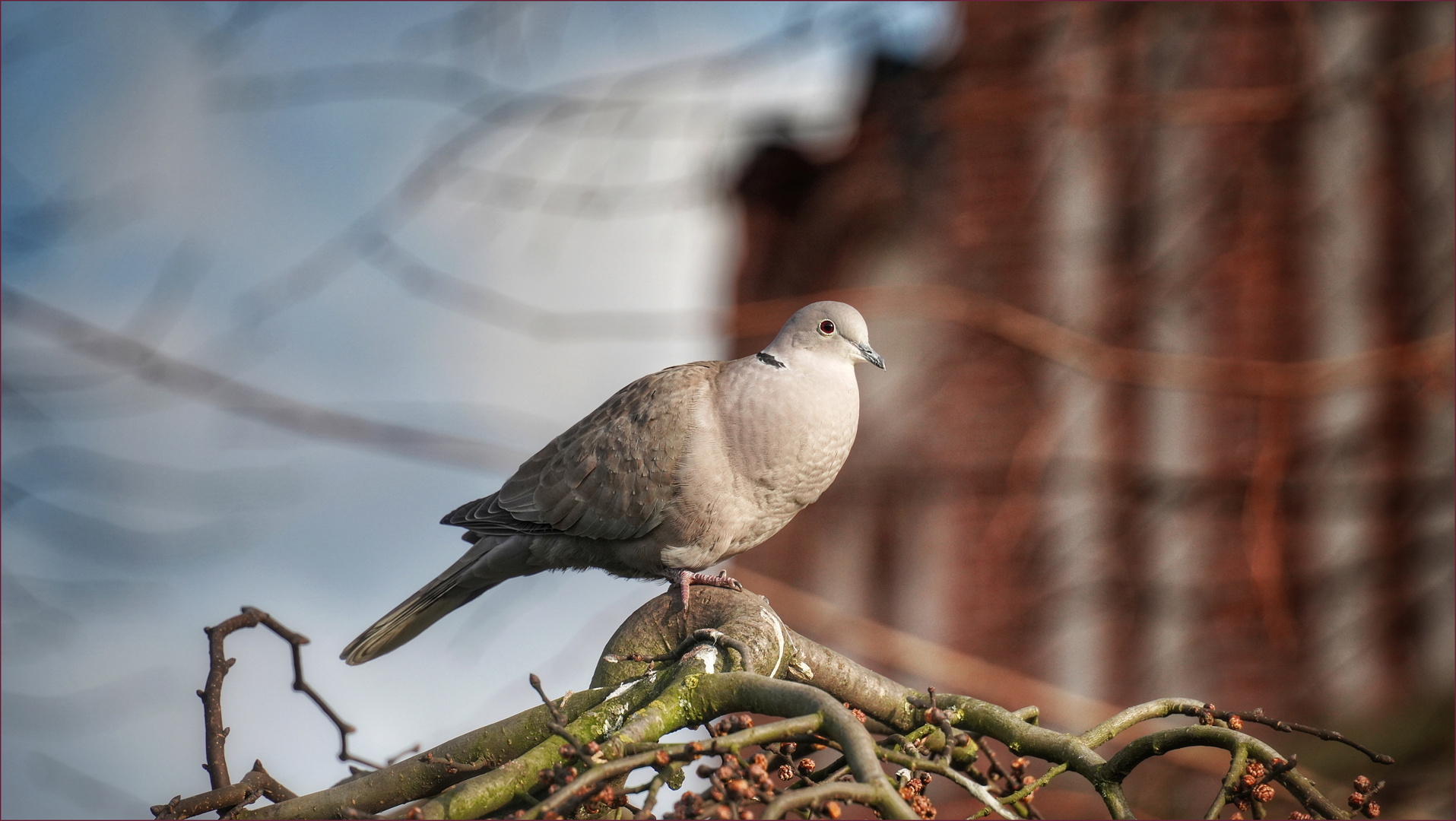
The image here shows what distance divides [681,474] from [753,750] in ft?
3.34

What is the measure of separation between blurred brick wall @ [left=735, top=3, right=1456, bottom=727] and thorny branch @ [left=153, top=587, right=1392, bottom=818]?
136 inches

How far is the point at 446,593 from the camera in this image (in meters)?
2.60

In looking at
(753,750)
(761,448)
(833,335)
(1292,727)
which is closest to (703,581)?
(761,448)

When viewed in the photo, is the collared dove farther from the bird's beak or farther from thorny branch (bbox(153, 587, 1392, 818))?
thorny branch (bbox(153, 587, 1392, 818))

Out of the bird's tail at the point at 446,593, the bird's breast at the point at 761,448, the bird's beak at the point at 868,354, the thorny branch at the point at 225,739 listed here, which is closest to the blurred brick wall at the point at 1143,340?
the bird's beak at the point at 868,354

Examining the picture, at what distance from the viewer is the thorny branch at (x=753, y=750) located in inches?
39.4

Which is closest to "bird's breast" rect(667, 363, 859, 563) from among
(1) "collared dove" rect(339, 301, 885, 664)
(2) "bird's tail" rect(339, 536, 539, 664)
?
(1) "collared dove" rect(339, 301, 885, 664)

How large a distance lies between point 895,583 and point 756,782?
212 inches

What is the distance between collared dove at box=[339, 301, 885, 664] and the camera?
2248mm

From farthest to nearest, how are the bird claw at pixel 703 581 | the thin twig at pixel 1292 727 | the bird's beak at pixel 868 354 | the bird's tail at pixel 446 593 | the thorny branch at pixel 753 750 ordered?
1. the bird's tail at pixel 446 593
2. the bird's beak at pixel 868 354
3. the bird claw at pixel 703 581
4. the thin twig at pixel 1292 727
5. the thorny branch at pixel 753 750

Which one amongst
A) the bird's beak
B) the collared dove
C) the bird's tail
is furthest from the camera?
the bird's tail

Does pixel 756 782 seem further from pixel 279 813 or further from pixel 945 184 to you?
pixel 945 184

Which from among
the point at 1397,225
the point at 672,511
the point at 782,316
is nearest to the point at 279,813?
the point at 672,511

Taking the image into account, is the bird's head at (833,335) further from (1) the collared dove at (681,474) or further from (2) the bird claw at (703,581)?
(2) the bird claw at (703,581)
